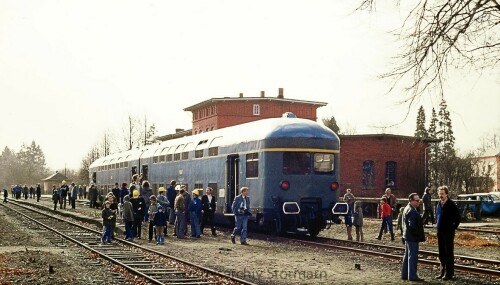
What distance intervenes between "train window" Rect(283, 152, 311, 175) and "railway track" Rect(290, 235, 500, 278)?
2146 millimetres

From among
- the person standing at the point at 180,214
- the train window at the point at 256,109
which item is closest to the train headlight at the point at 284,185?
the person standing at the point at 180,214

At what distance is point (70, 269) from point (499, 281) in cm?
864

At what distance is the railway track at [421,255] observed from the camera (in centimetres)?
1388

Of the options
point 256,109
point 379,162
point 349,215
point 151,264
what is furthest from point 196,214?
point 256,109

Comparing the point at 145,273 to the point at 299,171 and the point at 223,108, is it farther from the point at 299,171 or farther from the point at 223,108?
the point at 223,108

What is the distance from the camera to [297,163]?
21266mm

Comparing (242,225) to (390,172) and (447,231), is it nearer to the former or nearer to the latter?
(447,231)

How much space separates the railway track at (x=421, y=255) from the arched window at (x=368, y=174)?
1175 inches

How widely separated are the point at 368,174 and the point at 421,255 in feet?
112

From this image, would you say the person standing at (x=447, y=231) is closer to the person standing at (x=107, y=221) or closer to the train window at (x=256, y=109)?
the person standing at (x=107, y=221)

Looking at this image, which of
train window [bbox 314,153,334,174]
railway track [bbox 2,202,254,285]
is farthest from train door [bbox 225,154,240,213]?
railway track [bbox 2,202,254,285]

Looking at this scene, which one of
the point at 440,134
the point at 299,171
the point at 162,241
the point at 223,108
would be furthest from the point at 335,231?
the point at 440,134

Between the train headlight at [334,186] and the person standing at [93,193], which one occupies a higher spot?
the train headlight at [334,186]

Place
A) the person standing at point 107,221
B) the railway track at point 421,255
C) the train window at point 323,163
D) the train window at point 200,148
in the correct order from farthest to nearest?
the train window at point 200,148 < the train window at point 323,163 < the person standing at point 107,221 < the railway track at point 421,255
